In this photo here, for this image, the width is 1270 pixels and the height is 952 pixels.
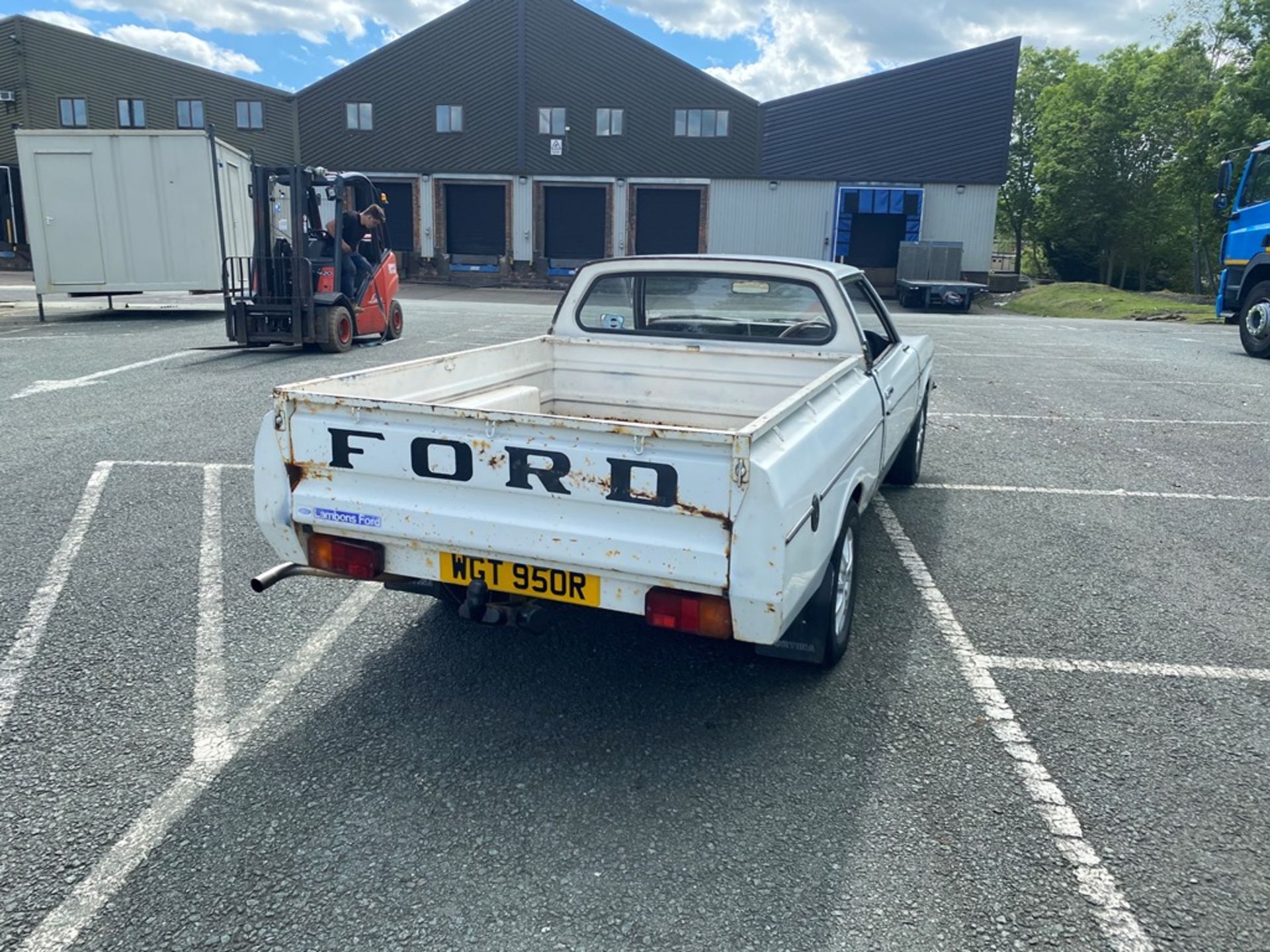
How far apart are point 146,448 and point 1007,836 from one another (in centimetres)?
662

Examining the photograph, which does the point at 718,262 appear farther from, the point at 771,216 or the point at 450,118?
the point at 450,118

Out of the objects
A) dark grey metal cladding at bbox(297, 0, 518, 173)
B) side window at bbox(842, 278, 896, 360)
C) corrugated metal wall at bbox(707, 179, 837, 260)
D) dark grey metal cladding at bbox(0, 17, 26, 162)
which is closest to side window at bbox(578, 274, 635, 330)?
side window at bbox(842, 278, 896, 360)

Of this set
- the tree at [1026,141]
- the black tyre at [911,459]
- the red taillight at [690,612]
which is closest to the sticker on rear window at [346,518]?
the red taillight at [690,612]

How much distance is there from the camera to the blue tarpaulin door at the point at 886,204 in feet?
115

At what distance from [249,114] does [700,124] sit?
18281mm

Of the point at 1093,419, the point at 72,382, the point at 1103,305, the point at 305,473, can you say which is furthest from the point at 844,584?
the point at 1103,305

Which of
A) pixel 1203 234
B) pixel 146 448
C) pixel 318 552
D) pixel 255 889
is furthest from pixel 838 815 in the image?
pixel 1203 234

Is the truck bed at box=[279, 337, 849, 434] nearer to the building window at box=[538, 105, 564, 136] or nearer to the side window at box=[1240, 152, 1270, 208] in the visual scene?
the side window at box=[1240, 152, 1270, 208]

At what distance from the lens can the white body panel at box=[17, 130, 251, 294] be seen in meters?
16.8

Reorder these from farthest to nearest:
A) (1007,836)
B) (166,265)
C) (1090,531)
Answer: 1. (166,265)
2. (1090,531)
3. (1007,836)

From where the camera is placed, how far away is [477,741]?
330cm

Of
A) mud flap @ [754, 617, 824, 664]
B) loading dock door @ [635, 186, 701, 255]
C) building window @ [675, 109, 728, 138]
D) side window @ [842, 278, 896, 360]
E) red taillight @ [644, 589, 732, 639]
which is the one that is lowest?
mud flap @ [754, 617, 824, 664]

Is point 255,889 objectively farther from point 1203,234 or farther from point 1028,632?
point 1203,234

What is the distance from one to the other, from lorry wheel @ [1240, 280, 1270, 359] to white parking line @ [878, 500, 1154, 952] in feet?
42.2
